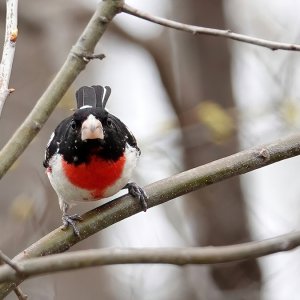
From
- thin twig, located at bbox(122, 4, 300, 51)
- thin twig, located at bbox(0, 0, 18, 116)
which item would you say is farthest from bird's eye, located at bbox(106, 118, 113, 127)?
thin twig, located at bbox(122, 4, 300, 51)

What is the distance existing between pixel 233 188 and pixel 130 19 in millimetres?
1756

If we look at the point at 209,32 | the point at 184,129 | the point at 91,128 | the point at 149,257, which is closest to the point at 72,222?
the point at 91,128

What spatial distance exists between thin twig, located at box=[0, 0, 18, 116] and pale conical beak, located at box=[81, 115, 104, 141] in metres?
0.34

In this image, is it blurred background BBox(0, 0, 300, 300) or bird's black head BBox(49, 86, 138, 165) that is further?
blurred background BBox(0, 0, 300, 300)

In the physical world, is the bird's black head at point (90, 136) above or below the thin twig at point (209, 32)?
below

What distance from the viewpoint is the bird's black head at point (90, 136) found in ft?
8.46

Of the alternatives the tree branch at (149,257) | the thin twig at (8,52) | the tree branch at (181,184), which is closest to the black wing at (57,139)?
the tree branch at (181,184)

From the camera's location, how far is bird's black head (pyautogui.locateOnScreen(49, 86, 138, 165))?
2.58 meters

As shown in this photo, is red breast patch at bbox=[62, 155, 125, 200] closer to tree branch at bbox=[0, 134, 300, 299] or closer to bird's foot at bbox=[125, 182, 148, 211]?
bird's foot at bbox=[125, 182, 148, 211]

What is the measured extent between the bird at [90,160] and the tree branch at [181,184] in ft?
0.26

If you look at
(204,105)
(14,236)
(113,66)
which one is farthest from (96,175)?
(113,66)

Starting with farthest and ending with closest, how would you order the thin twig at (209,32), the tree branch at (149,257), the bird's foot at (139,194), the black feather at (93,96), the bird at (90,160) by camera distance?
the black feather at (93,96) < the bird at (90,160) < the bird's foot at (139,194) < the thin twig at (209,32) < the tree branch at (149,257)

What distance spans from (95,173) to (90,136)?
0.25 metres

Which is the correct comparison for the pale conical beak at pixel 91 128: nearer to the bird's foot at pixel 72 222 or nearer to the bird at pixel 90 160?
the bird at pixel 90 160
